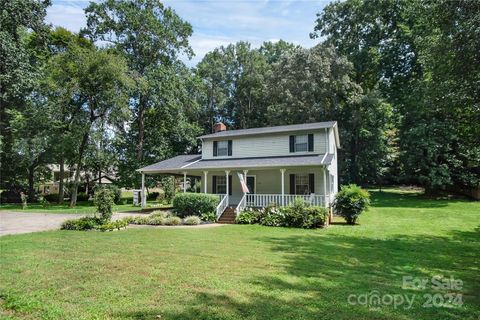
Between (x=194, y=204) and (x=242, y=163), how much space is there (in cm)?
443

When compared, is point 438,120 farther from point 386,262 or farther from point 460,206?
point 386,262

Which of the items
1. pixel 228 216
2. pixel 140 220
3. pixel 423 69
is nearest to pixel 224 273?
pixel 140 220

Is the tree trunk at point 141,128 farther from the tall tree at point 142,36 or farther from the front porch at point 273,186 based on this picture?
the front porch at point 273,186

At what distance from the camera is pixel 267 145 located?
21.7m

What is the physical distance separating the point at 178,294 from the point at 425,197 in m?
28.2

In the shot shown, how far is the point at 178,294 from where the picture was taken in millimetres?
5090

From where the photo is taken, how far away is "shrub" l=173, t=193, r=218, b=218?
17.4 m

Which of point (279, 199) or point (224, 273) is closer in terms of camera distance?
point (224, 273)

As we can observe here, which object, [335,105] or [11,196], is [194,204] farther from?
[11,196]

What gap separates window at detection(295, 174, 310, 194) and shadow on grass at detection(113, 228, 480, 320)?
29.4ft

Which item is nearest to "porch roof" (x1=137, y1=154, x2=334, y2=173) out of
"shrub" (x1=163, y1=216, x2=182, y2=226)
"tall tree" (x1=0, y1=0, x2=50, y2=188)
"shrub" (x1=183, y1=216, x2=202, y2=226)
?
"shrub" (x1=183, y1=216, x2=202, y2=226)

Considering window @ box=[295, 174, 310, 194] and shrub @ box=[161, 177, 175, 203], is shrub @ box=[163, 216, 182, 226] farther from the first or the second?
shrub @ box=[161, 177, 175, 203]

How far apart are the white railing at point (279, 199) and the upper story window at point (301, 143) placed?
3509 millimetres

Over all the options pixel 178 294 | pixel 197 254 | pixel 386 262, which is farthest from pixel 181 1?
pixel 386 262
